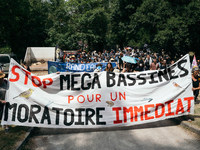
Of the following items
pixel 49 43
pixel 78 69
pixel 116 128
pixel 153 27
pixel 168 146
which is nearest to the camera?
pixel 168 146

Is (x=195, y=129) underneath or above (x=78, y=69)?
underneath

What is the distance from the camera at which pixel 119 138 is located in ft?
17.7

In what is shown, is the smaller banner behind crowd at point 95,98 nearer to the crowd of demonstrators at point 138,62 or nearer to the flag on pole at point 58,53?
the crowd of demonstrators at point 138,62

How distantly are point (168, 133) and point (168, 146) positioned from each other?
32.7 inches

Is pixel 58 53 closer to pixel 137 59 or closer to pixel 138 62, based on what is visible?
pixel 137 59

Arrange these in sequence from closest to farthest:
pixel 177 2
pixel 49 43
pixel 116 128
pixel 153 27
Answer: pixel 116 128, pixel 177 2, pixel 153 27, pixel 49 43

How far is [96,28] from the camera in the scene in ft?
91.5

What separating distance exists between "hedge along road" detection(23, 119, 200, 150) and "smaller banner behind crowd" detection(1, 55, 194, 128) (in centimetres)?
27

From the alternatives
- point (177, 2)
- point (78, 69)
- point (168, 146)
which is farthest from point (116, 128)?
point (177, 2)

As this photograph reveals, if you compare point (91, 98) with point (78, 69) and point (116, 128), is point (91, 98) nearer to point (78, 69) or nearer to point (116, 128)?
point (116, 128)

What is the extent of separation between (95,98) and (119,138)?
1.33 metres

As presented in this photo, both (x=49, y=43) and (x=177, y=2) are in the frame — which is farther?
(x=49, y=43)

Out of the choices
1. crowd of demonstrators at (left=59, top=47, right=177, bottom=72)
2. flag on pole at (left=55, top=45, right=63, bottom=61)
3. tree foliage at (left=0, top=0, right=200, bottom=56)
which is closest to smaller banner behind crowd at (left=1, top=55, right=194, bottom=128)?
crowd of demonstrators at (left=59, top=47, right=177, bottom=72)

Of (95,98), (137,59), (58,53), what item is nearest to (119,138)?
(95,98)
